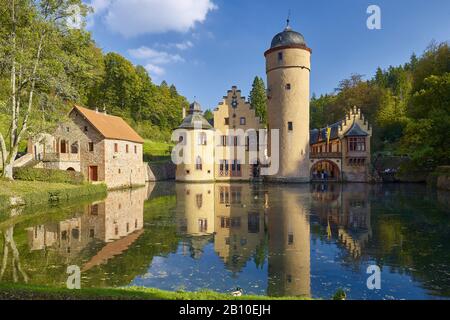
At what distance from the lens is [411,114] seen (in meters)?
38.4

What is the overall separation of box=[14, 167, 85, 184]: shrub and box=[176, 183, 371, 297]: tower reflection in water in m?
9.60

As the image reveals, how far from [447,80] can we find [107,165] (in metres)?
34.4

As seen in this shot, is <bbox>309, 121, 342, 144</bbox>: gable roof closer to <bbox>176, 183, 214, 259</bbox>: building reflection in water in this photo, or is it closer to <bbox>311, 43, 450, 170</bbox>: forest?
<bbox>311, 43, 450, 170</bbox>: forest

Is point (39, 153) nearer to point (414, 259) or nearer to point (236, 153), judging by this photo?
point (236, 153)

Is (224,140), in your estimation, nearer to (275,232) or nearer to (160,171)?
(160,171)

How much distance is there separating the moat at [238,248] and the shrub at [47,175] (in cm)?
583

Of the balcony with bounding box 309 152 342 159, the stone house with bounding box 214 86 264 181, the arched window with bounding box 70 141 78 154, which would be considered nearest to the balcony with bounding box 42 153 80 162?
the arched window with bounding box 70 141 78 154

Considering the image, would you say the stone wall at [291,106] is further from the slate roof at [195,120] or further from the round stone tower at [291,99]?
the slate roof at [195,120]

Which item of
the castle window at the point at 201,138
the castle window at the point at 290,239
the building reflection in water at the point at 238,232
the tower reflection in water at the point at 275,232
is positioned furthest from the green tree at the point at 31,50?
the castle window at the point at 201,138

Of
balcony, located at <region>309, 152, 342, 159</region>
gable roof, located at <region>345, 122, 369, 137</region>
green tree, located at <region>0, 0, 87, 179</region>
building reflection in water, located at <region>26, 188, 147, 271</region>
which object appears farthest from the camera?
balcony, located at <region>309, 152, 342, 159</region>

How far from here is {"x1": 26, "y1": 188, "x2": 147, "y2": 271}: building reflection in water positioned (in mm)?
10672

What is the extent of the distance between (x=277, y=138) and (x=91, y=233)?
93.6 ft

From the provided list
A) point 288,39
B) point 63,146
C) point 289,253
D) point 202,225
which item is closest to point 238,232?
point 202,225
